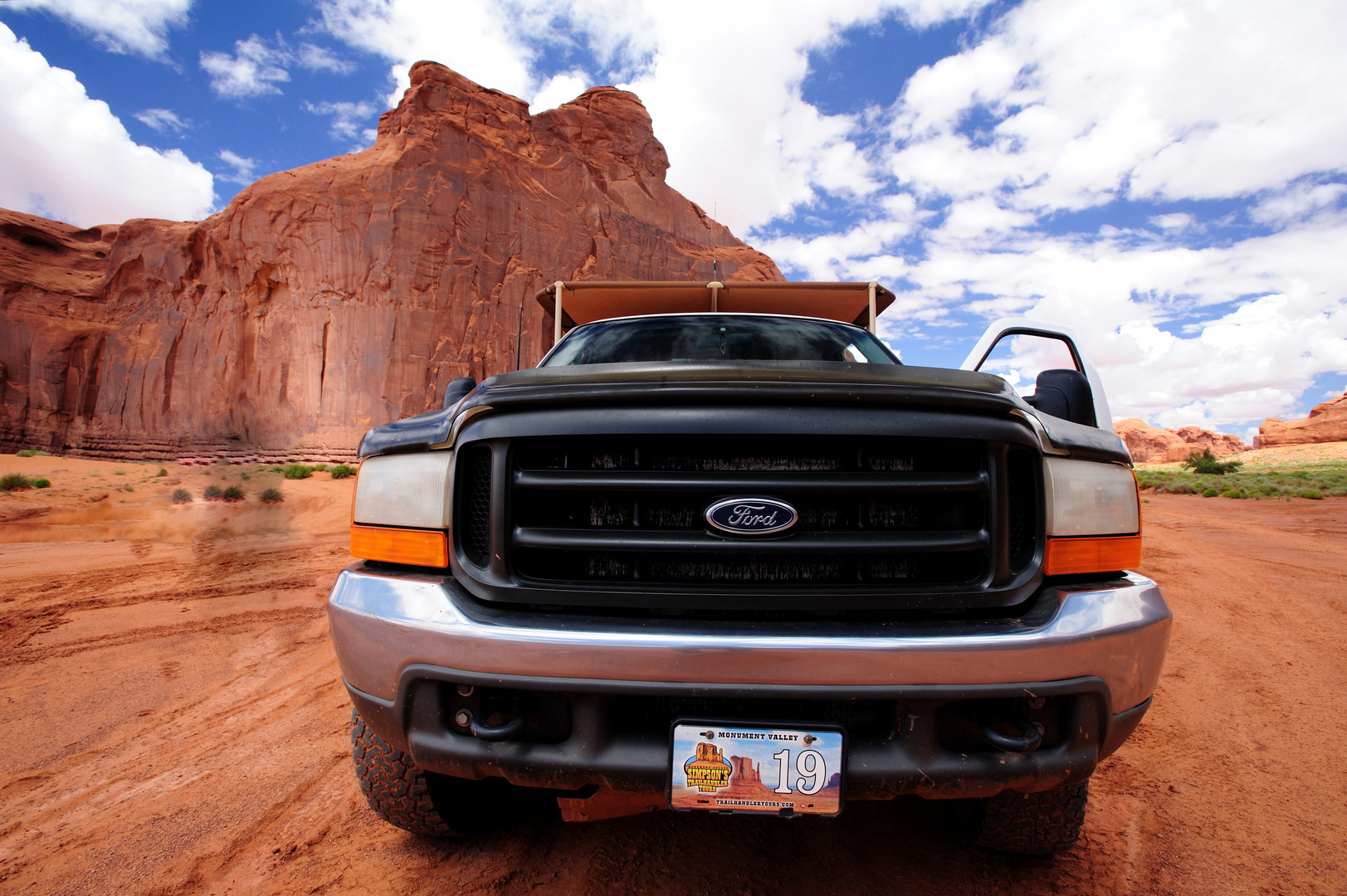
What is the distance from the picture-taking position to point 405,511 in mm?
1595

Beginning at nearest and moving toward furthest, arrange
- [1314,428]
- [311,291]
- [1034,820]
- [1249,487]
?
[1034,820], [1249,487], [311,291], [1314,428]

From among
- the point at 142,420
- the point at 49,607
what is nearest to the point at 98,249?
the point at 142,420

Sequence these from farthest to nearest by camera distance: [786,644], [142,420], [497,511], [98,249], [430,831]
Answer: [98,249] < [142,420] < [430,831] < [497,511] < [786,644]

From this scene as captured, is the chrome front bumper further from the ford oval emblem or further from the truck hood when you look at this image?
the truck hood

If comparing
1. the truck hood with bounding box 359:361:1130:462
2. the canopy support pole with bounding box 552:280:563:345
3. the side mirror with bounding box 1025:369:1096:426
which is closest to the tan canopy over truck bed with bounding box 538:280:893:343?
the canopy support pole with bounding box 552:280:563:345

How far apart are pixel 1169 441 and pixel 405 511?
115832mm

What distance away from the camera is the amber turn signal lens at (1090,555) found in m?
1.49

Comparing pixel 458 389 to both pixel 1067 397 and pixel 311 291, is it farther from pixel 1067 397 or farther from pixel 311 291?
pixel 311 291

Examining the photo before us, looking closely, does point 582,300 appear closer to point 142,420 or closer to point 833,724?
point 833,724

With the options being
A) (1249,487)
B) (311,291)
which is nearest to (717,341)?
(1249,487)

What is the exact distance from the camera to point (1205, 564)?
681 cm

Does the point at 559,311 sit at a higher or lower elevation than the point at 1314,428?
lower

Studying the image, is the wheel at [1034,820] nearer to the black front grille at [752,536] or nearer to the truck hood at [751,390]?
the black front grille at [752,536]

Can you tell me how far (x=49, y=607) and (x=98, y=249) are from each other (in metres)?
40.8
